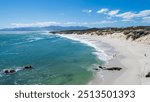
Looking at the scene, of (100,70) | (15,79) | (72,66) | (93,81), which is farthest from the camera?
(72,66)

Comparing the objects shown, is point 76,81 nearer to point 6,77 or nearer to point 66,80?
point 66,80

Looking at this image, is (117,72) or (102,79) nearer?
(102,79)

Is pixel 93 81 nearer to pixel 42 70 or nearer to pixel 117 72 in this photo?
pixel 117 72

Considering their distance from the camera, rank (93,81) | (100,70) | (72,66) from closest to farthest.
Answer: (93,81), (100,70), (72,66)

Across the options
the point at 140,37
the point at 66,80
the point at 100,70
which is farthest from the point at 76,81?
the point at 140,37

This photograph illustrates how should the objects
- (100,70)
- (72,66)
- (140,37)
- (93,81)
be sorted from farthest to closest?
(140,37), (72,66), (100,70), (93,81)

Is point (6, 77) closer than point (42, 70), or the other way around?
point (6, 77)

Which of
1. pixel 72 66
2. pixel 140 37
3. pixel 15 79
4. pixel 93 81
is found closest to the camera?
pixel 93 81

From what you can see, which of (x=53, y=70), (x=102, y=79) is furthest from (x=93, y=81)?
(x=53, y=70)
